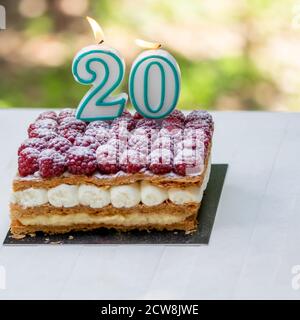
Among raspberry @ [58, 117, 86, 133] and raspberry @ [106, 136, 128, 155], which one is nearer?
raspberry @ [106, 136, 128, 155]

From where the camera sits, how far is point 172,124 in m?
4.43

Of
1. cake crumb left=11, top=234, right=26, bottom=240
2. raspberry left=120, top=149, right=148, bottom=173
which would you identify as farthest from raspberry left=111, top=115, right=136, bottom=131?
cake crumb left=11, top=234, right=26, bottom=240

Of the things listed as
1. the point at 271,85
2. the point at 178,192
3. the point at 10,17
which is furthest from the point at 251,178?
the point at 10,17

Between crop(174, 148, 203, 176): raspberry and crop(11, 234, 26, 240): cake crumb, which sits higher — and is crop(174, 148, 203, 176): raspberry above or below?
above

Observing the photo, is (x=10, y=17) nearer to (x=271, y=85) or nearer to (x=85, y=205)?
(x=271, y=85)

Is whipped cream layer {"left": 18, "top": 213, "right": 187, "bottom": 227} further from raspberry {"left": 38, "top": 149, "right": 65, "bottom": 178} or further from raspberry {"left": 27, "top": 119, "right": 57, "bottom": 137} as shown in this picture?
raspberry {"left": 27, "top": 119, "right": 57, "bottom": 137}

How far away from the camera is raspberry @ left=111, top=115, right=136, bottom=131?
444 centimetres

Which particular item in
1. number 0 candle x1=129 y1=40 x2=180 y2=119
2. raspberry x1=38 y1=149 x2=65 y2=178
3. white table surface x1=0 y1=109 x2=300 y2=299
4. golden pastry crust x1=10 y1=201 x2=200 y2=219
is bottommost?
white table surface x1=0 y1=109 x2=300 y2=299

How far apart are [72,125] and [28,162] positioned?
1.03 feet

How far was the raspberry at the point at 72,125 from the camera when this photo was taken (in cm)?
445

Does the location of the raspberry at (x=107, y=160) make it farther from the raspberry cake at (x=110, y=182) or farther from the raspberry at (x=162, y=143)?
the raspberry at (x=162, y=143)

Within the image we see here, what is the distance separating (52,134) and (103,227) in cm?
38

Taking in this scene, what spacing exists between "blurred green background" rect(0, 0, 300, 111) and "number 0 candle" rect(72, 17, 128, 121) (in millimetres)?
2420

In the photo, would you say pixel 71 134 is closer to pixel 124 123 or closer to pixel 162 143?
pixel 124 123
